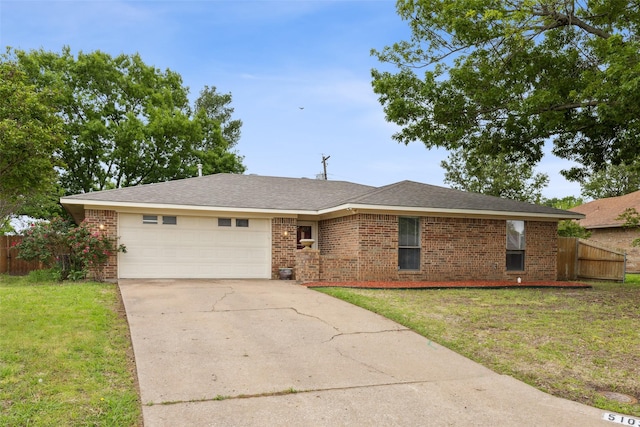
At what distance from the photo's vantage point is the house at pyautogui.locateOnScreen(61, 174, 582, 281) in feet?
44.7

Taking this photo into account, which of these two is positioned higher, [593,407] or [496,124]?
[496,124]

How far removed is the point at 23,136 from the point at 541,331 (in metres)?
9.30

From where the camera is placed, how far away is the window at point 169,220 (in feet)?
46.3

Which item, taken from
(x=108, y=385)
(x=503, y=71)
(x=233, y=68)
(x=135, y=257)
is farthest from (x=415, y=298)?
(x=233, y=68)

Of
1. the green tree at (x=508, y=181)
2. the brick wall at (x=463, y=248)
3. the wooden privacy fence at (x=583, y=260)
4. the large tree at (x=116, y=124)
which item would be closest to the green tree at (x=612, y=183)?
the green tree at (x=508, y=181)

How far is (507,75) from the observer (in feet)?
40.8

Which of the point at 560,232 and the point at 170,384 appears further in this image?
the point at 560,232

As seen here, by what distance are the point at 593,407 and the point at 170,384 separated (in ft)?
13.8

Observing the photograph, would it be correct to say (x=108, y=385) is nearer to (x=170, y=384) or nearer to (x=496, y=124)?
(x=170, y=384)

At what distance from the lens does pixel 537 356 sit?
237 inches

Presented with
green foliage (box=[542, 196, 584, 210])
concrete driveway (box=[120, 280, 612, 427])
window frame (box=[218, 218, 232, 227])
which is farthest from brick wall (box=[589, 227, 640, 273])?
concrete driveway (box=[120, 280, 612, 427])

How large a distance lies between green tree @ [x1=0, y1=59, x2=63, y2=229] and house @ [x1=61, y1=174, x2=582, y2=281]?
13.1ft

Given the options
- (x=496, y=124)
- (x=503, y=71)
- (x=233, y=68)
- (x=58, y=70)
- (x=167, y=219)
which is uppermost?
(x=58, y=70)

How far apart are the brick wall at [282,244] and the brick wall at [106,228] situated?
4738 millimetres
